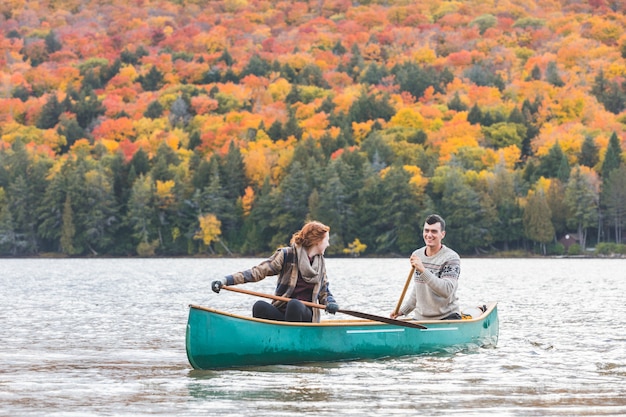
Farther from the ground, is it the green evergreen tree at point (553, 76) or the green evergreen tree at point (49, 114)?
the green evergreen tree at point (553, 76)

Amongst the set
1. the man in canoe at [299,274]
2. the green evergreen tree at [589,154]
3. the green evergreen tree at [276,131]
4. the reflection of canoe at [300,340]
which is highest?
the green evergreen tree at [276,131]

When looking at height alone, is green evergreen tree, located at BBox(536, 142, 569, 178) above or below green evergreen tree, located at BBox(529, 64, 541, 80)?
below

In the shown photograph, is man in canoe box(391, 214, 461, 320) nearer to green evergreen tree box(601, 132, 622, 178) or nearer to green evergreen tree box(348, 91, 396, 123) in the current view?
green evergreen tree box(601, 132, 622, 178)

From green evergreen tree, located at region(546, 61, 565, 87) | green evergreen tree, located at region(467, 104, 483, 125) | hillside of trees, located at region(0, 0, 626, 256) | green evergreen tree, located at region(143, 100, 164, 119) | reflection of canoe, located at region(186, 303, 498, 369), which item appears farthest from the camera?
green evergreen tree, located at region(546, 61, 565, 87)

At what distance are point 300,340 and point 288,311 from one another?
1.50 feet

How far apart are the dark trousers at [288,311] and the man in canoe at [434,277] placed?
1.75m

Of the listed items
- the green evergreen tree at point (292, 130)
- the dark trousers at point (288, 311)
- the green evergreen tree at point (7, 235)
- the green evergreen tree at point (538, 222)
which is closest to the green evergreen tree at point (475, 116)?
the green evergreen tree at point (292, 130)

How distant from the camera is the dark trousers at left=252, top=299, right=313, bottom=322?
16578mm

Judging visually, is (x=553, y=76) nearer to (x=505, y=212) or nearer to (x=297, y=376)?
(x=505, y=212)

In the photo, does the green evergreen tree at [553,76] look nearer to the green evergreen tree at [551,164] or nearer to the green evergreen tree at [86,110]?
the green evergreen tree at [551,164]

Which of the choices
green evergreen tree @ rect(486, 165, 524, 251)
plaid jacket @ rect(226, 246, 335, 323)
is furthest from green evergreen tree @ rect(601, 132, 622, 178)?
plaid jacket @ rect(226, 246, 335, 323)

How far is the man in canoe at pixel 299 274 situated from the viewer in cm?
1656

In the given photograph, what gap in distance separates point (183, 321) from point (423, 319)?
391 inches

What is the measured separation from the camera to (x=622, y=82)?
189 m
